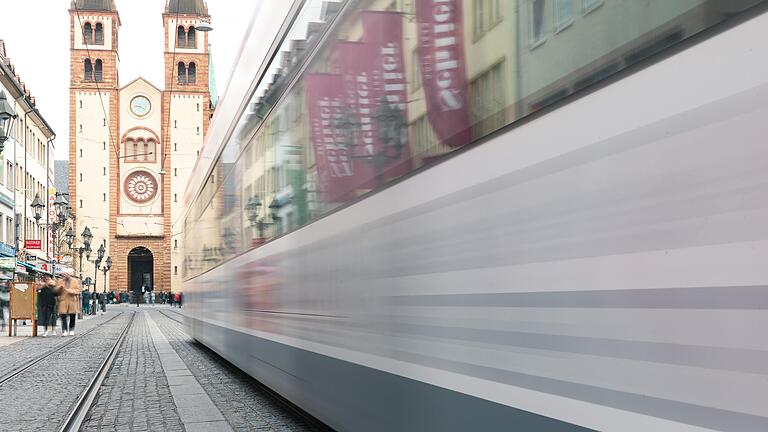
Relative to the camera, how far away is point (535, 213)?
2674mm

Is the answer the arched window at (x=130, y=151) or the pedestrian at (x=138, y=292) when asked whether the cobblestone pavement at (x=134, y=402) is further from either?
the pedestrian at (x=138, y=292)

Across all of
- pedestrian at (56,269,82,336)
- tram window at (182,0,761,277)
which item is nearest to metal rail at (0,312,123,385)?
pedestrian at (56,269,82,336)

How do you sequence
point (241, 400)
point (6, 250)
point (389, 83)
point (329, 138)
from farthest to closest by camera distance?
point (6, 250) < point (241, 400) < point (329, 138) < point (389, 83)

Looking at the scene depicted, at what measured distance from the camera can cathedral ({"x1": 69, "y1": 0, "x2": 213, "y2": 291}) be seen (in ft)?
253

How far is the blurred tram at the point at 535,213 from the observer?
1.86 m

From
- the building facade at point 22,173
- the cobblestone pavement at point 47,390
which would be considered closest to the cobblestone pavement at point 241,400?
the cobblestone pavement at point 47,390

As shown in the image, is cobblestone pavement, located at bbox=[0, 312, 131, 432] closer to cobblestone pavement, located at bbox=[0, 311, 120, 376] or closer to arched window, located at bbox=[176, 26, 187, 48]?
cobblestone pavement, located at bbox=[0, 311, 120, 376]

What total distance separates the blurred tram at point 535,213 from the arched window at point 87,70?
7614 cm

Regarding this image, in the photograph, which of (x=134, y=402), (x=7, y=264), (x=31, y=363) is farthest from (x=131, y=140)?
(x=134, y=402)

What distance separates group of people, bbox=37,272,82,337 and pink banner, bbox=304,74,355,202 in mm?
18352

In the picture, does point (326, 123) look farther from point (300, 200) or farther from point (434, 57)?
point (434, 57)

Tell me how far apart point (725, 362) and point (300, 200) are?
4.21m

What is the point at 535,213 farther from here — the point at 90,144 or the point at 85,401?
the point at 90,144

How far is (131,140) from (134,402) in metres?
72.1
